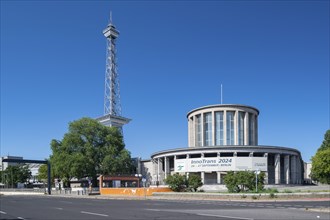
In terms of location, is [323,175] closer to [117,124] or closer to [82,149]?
[82,149]

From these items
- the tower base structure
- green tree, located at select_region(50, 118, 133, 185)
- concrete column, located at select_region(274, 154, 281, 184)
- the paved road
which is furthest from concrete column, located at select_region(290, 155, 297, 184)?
the paved road

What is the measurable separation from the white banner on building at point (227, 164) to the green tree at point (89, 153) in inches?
566

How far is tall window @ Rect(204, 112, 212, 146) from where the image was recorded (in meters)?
96.4

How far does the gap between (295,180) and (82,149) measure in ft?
159

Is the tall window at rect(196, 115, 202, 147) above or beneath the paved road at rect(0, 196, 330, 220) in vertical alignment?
above

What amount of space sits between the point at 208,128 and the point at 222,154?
54.5ft

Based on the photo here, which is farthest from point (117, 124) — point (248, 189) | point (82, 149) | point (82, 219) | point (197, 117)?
point (82, 219)

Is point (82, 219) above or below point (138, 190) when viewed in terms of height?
above

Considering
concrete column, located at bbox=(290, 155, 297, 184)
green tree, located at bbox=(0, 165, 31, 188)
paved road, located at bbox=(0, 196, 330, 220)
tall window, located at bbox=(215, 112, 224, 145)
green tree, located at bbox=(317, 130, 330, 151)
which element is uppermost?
tall window, located at bbox=(215, 112, 224, 145)

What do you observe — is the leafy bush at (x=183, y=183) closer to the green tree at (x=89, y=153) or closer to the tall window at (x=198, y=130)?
the green tree at (x=89, y=153)

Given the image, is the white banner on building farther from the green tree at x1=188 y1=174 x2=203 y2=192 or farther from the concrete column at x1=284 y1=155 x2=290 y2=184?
the green tree at x1=188 y1=174 x2=203 y2=192

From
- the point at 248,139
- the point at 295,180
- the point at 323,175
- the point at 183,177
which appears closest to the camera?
the point at 183,177

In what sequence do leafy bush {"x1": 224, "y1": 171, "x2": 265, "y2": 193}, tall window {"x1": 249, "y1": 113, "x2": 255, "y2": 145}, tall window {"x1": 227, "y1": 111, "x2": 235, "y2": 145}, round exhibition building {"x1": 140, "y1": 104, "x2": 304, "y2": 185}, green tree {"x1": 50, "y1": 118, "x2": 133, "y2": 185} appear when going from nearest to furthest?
1. leafy bush {"x1": 224, "y1": 171, "x2": 265, "y2": 193}
2. green tree {"x1": 50, "y1": 118, "x2": 133, "y2": 185}
3. round exhibition building {"x1": 140, "y1": 104, "x2": 304, "y2": 185}
4. tall window {"x1": 227, "y1": 111, "x2": 235, "y2": 145}
5. tall window {"x1": 249, "y1": 113, "x2": 255, "y2": 145}

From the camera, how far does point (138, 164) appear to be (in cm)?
10006
